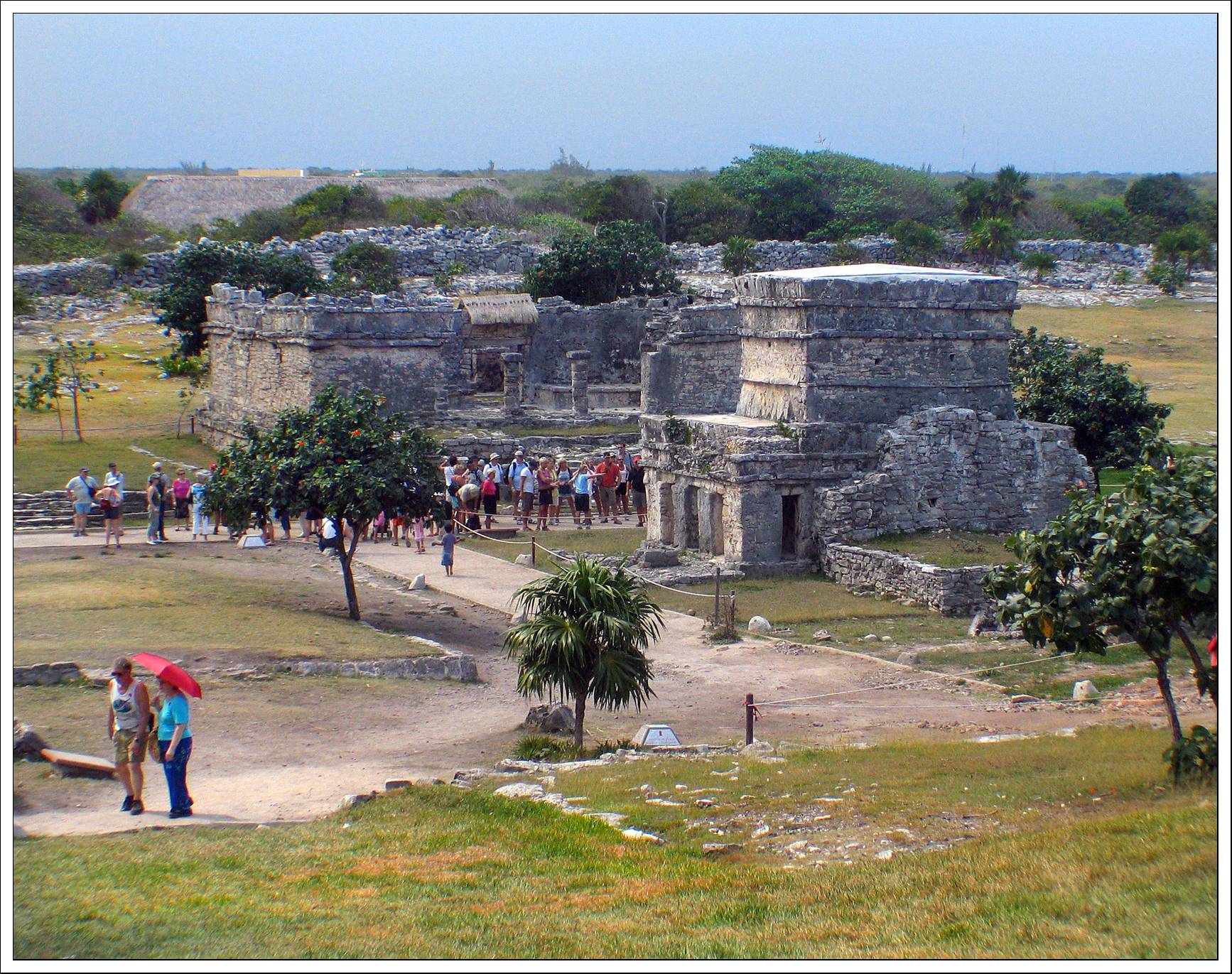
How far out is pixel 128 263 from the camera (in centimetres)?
4716

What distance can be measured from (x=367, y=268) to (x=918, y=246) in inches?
767

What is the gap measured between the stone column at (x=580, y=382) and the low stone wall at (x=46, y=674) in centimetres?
1907

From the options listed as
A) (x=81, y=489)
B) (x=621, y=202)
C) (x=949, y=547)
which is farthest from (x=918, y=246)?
(x=81, y=489)

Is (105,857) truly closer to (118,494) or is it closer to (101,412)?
(118,494)

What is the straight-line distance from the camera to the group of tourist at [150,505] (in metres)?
20.7

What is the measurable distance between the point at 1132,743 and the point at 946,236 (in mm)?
46500

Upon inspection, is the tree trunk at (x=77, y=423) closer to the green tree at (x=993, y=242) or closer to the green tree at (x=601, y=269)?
the green tree at (x=601, y=269)

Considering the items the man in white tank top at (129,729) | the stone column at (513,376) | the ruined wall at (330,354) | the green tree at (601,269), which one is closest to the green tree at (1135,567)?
the man in white tank top at (129,729)

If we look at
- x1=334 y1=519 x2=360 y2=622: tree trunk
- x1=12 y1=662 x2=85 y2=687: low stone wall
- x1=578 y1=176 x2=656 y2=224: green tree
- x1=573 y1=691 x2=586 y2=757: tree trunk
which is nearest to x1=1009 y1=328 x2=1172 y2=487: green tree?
x1=334 y1=519 x2=360 y2=622: tree trunk

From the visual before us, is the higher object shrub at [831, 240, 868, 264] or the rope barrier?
shrub at [831, 240, 868, 264]

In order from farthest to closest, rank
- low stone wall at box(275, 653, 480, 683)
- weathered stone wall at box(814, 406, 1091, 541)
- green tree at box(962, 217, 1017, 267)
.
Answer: green tree at box(962, 217, 1017, 267) < weathered stone wall at box(814, 406, 1091, 541) < low stone wall at box(275, 653, 480, 683)

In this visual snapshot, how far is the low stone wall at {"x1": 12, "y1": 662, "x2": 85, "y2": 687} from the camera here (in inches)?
514

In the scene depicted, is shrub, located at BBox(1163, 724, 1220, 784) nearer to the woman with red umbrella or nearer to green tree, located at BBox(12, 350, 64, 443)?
the woman with red umbrella

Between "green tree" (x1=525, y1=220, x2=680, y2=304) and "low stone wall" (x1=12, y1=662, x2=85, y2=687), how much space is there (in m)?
29.5
